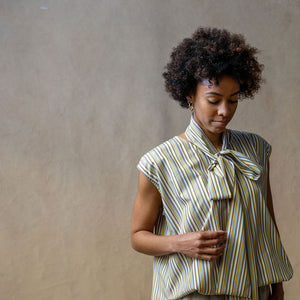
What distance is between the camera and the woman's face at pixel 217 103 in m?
1.28

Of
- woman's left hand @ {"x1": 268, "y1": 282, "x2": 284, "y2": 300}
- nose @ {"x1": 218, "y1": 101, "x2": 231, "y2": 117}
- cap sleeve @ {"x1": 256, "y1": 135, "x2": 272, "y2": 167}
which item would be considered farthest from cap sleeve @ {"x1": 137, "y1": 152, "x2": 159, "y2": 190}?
woman's left hand @ {"x1": 268, "y1": 282, "x2": 284, "y2": 300}

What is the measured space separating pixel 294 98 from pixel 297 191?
2.03 ft

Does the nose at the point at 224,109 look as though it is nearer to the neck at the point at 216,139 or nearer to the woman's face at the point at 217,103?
the woman's face at the point at 217,103

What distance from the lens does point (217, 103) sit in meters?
1.29

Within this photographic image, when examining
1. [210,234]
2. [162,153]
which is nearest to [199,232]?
[210,234]

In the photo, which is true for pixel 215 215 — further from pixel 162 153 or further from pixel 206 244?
pixel 162 153

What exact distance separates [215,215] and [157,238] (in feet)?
0.68

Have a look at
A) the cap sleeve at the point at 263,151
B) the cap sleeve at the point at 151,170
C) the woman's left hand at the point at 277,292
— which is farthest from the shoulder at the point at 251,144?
the woman's left hand at the point at 277,292

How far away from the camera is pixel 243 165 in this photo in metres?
1.31

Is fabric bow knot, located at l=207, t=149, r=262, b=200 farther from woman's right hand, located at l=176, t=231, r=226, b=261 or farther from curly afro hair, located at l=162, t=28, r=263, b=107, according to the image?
curly afro hair, located at l=162, t=28, r=263, b=107

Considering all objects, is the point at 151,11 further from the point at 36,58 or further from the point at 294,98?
the point at 294,98

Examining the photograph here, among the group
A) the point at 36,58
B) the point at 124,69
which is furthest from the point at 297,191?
the point at 36,58

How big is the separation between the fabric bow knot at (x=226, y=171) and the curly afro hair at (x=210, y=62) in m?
0.24

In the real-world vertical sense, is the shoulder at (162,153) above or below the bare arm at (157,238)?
above
